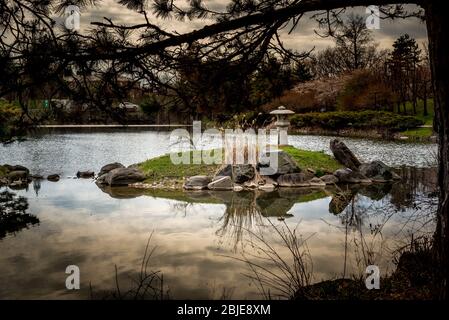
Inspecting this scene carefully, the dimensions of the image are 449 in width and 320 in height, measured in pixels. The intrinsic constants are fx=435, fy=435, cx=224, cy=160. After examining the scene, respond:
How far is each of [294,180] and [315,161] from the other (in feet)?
6.35

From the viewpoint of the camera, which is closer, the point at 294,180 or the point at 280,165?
the point at 294,180

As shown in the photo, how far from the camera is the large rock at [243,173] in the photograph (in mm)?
10211

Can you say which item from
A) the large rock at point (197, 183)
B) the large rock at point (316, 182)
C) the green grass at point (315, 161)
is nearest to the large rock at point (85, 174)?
the large rock at point (197, 183)

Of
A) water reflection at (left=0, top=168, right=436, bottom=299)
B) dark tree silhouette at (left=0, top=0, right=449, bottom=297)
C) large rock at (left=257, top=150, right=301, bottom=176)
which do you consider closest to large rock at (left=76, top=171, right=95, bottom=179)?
water reflection at (left=0, top=168, right=436, bottom=299)


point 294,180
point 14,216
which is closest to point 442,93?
point 14,216

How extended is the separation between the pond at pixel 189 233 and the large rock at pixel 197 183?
19.6 inches

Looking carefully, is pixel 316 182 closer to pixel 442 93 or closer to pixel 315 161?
pixel 315 161

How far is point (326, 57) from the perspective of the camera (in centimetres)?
4234

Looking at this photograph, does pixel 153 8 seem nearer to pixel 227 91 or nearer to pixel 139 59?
pixel 139 59

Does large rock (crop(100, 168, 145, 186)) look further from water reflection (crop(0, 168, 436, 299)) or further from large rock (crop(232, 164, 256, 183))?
large rock (crop(232, 164, 256, 183))

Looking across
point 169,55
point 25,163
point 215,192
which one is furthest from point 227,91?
point 25,163

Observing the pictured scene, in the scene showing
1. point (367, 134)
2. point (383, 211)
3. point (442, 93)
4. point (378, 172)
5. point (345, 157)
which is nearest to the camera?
point (442, 93)

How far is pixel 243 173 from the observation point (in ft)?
33.8

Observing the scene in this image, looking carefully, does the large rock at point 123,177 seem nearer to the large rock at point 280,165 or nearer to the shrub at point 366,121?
the large rock at point 280,165
